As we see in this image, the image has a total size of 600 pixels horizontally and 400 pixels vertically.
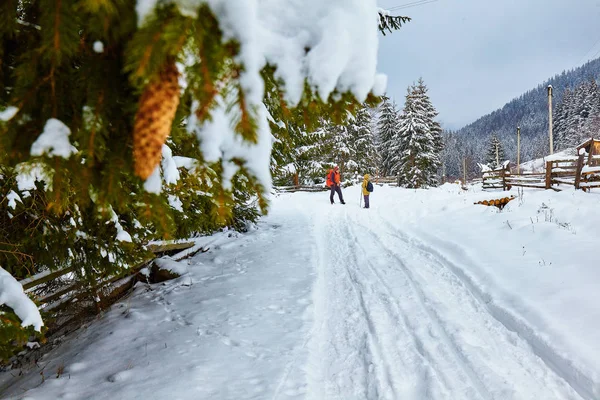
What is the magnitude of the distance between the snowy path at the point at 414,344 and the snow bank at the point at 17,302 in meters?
2.56

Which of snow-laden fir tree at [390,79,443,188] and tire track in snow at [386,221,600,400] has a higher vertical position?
snow-laden fir tree at [390,79,443,188]

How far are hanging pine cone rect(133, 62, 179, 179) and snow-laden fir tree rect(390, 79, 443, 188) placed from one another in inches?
1446

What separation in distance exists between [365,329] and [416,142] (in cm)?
3370

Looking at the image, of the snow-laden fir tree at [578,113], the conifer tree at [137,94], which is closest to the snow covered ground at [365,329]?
the conifer tree at [137,94]

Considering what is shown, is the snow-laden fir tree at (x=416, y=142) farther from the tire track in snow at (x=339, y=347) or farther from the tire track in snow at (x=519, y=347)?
the tire track in snow at (x=339, y=347)

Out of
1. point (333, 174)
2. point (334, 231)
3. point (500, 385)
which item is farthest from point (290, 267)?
point (333, 174)

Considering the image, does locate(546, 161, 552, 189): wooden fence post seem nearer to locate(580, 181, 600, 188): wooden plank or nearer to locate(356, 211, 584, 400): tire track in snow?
locate(580, 181, 600, 188): wooden plank

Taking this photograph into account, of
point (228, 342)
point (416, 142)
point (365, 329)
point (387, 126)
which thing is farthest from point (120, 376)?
point (387, 126)

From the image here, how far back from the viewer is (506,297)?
4.87 metres

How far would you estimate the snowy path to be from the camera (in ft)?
10.5

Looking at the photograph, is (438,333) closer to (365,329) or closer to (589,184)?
(365,329)

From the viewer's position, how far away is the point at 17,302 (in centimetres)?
236

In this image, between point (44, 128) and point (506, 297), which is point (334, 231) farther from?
point (44, 128)

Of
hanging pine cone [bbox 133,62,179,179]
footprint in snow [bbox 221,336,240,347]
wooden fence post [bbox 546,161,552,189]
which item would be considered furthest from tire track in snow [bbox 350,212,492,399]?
wooden fence post [bbox 546,161,552,189]
